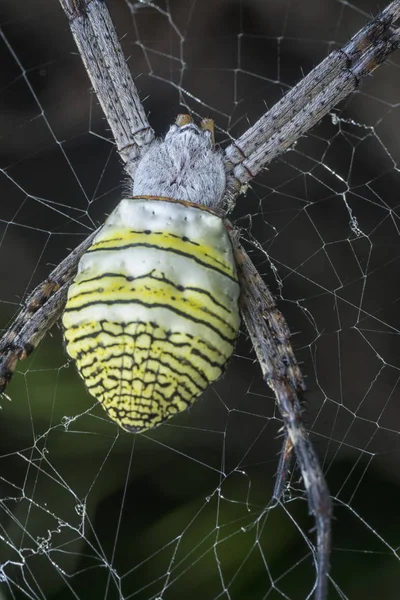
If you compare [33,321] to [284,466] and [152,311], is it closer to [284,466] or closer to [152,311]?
[152,311]

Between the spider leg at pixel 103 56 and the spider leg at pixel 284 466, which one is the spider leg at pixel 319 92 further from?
the spider leg at pixel 284 466

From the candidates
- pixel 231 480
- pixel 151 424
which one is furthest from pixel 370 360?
pixel 151 424

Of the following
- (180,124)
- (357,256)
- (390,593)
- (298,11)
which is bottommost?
(390,593)

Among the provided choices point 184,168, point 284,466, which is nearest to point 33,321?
point 184,168

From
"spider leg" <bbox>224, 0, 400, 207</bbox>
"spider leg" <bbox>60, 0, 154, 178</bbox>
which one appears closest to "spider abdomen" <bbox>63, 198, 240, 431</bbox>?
"spider leg" <bbox>224, 0, 400, 207</bbox>

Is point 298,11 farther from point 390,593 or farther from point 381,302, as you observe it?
point 390,593

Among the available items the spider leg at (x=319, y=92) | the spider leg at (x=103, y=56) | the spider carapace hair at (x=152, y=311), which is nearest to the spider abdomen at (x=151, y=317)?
the spider carapace hair at (x=152, y=311)
